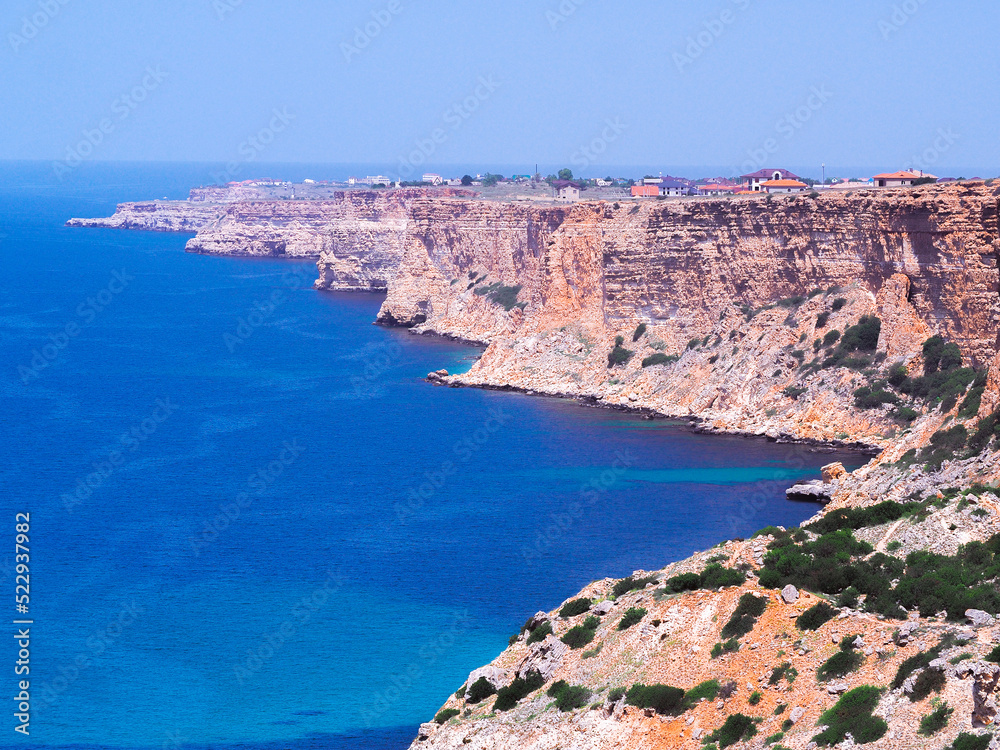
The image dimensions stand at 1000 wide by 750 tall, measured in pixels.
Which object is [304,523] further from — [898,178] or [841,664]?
[898,178]

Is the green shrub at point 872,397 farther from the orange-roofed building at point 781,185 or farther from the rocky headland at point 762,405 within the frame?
the orange-roofed building at point 781,185

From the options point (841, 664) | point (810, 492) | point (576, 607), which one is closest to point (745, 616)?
point (841, 664)

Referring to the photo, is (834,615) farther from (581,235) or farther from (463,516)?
(581,235)

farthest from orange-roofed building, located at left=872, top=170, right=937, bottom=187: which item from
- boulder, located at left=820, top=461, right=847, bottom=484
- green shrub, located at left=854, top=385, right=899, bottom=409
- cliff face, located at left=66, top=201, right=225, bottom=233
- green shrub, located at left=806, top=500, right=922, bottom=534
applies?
cliff face, located at left=66, top=201, right=225, bottom=233

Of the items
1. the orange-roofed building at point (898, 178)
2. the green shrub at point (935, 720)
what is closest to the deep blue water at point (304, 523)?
the green shrub at point (935, 720)

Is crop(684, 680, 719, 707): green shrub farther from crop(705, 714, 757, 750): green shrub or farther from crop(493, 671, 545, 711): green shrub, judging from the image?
crop(493, 671, 545, 711): green shrub

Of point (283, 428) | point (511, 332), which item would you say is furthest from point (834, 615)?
point (511, 332)
